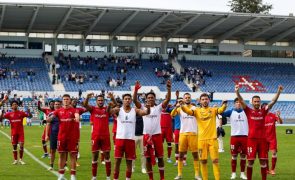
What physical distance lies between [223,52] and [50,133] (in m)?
54.4

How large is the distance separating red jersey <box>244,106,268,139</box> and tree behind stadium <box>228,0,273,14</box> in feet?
284

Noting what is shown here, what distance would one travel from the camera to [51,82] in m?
59.2

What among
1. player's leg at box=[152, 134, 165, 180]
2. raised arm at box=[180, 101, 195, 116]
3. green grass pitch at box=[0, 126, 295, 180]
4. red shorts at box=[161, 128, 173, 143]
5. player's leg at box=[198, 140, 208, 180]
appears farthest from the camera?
red shorts at box=[161, 128, 173, 143]

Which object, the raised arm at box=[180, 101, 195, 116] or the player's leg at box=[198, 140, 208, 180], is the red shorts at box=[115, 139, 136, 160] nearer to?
the raised arm at box=[180, 101, 195, 116]

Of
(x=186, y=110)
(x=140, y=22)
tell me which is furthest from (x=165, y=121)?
(x=140, y=22)

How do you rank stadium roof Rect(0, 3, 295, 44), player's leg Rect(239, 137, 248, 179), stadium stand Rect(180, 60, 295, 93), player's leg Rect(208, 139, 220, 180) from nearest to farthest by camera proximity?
player's leg Rect(208, 139, 220, 180) < player's leg Rect(239, 137, 248, 179) < stadium roof Rect(0, 3, 295, 44) < stadium stand Rect(180, 60, 295, 93)

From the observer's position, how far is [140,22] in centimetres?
6056

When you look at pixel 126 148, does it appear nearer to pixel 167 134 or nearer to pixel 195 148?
pixel 195 148

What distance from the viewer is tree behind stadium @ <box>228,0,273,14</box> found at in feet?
324

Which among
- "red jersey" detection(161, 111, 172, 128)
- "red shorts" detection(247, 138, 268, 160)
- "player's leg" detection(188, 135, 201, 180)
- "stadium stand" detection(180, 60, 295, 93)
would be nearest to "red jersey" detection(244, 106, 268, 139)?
"red shorts" detection(247, 138, 268, 160)

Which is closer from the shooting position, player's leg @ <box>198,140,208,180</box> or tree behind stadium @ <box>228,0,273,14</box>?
player's leg @ <box>198,140,208,180</box>

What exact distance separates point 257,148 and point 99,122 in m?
4.11

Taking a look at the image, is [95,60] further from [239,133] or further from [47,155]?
[239,133]

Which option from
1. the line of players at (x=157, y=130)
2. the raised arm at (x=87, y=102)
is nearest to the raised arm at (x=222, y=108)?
the line of players at (x=157, y=130)
